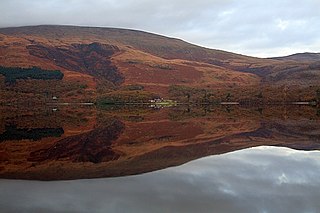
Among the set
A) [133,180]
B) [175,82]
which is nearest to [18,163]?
[133,180]

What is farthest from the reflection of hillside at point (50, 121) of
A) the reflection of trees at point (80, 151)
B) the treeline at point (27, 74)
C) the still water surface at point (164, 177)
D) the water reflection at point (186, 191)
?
the treeline at point (27, 74)

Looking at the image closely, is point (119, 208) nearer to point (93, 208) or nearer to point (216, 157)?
point (93, 208)

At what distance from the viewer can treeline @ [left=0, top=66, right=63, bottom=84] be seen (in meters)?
164

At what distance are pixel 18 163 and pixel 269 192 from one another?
11046mm

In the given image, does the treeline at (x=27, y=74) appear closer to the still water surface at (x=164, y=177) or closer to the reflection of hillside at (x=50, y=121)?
the reflection of hillside at (x=50, y=121)

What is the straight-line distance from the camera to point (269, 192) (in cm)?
1095

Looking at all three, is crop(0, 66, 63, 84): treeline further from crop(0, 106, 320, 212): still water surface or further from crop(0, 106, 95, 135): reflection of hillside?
crop(0, 106, 320, 212): still water surface

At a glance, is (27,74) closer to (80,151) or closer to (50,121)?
(50,121)

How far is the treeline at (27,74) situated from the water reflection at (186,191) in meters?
160

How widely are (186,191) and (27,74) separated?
16585 cm

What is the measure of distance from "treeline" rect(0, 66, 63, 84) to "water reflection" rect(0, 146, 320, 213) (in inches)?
6294

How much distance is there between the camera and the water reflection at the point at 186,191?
9.60 metres

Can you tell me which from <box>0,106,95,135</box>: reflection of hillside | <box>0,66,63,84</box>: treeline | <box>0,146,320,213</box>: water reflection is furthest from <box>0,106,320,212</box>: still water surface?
<box>0,66,63,84</box>: treeline

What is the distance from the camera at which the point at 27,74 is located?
166625 mm
